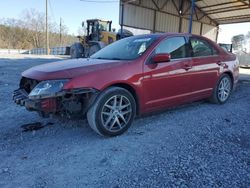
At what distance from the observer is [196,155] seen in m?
2.94

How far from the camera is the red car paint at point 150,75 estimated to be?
10.7 feet

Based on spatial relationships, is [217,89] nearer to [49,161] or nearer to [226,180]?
[226,180]

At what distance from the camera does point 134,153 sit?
9.83ft

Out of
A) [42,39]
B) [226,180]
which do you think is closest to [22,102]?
[226,180]

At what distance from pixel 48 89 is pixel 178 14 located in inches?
841

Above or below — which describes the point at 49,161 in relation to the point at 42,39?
below

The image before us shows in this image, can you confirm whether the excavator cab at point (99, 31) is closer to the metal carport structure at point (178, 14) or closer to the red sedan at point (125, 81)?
the metal carport structure at point (178, 14)

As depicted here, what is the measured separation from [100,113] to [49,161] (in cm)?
91

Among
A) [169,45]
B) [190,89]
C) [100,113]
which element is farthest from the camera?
[190,89]

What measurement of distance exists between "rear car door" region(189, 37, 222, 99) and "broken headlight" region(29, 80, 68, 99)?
255 cm

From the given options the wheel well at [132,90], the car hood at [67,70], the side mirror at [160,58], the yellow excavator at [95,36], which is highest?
the yellow excavator at [95,36]

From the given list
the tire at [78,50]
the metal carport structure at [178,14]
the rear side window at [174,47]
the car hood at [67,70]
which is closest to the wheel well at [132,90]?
the car hood at [67,70]

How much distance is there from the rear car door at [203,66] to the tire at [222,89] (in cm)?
20

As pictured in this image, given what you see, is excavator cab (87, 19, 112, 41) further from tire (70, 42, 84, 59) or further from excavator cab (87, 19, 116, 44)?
tire (70, 42, 84, 59)
